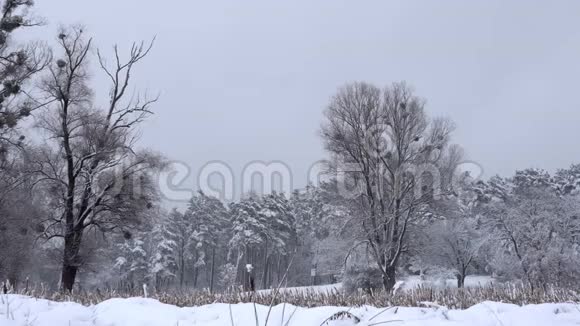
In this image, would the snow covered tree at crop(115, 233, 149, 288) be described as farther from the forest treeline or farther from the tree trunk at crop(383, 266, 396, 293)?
the tree trunk at crop(383, 266, 396, 293)

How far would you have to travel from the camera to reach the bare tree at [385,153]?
66.8ft

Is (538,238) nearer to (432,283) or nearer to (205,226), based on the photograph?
(432,283)

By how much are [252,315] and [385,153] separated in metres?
15.7

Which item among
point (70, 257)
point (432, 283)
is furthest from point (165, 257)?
point (70, 257)

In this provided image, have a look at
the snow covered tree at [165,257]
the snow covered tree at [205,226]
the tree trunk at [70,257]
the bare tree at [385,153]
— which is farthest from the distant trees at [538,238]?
the snow covered tree at [165,257]

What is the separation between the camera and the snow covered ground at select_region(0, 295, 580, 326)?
534 cm

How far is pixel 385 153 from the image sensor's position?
20.8 metres

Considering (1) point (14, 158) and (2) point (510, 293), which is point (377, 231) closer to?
(2) point (510, 293)

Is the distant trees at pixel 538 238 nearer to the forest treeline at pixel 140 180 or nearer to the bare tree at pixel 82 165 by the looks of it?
the forest treeline at pixel 140 180

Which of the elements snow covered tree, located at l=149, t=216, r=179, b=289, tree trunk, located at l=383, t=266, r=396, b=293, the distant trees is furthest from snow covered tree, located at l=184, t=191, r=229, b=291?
tree trunk, located at l=383, t=266, r=396, b=293

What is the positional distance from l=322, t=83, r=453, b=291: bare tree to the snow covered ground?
14110 mm

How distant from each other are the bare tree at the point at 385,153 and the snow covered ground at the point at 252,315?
1411cm

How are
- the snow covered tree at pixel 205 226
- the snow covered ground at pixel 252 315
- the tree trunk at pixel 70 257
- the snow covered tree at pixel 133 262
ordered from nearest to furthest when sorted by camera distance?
the snow covered ground at pixel 252 315, the tree trunk at pixel 70 257, the snow covered tree at pixel 133 262, the snow covered tree at pixel 205 226

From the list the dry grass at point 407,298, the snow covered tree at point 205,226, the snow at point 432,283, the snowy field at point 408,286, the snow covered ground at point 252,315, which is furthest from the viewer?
the snow covered tree at point 205,226
